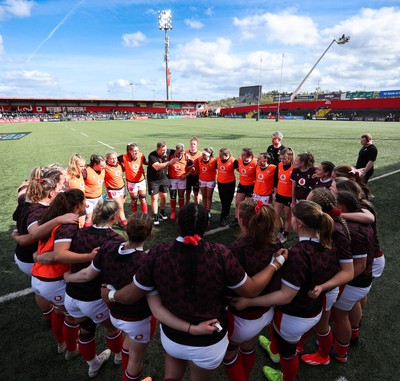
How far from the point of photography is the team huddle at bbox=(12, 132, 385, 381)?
6.07 ft

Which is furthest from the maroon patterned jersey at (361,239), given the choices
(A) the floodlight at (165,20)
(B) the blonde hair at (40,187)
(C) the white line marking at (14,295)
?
(A) the floodlight at (165,20)

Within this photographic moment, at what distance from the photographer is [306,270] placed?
6.83 feet

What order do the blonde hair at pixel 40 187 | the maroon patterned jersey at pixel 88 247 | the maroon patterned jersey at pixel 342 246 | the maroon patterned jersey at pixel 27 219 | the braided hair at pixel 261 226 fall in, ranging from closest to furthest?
the braided hair at pixel 261 226 → the maroon patterned jersey at pixel 342 246 → the maroon patterned jersey at pixel 88 247 → the maroon patterned jersey at pixel 27 219 → the blonde hair at pixel 40 187

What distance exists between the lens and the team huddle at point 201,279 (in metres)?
1.85

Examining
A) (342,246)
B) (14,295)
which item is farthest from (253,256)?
(14,295)

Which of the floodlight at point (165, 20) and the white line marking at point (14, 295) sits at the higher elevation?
the floodlight at point (165, 20)

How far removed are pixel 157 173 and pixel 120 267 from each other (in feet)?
14.7

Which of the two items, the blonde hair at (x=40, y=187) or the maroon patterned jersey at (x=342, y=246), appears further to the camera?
the blonde hair at (x=40, y=187)

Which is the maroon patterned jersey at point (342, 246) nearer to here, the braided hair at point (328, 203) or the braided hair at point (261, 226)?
the braided hair at point (328, 203)

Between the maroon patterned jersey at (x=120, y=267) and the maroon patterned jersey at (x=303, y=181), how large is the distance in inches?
147

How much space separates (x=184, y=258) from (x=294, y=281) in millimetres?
955

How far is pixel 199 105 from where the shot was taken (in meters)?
91.0

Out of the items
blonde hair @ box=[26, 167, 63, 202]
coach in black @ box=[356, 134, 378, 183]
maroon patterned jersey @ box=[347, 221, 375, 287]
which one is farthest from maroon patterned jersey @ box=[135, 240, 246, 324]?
coach in black @ box=[356, 134, 378, 183]

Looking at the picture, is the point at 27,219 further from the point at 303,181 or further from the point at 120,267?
the point at 303,181
